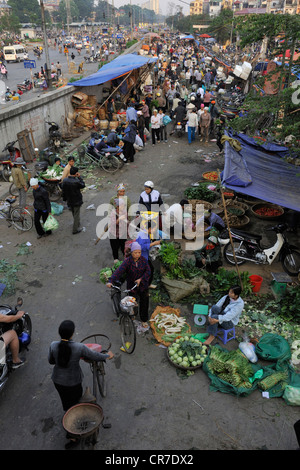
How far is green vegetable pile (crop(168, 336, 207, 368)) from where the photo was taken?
15.5 feet

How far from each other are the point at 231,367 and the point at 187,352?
2.22 ft

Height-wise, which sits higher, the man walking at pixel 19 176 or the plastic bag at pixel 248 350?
the man walking at pixel 19 176

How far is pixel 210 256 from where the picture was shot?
21.5ft

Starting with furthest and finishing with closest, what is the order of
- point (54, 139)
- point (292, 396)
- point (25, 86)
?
point (25, 86) < point (54, 139) < point (292, 396)

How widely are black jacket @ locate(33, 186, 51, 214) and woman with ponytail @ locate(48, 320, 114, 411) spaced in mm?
4802

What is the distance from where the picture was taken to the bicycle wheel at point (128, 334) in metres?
4.95

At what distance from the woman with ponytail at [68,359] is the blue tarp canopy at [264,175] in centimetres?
530

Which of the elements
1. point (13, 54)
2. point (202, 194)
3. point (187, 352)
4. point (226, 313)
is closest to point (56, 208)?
point (202, 194)

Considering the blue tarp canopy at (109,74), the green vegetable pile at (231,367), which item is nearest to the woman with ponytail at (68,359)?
the green vegetable pile at (231,367)

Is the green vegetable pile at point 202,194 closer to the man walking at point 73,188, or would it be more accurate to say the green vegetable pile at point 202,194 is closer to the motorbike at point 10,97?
the man walking at point 73,188

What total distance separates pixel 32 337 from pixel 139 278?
211 centimetres

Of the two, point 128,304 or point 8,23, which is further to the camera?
point 8,23

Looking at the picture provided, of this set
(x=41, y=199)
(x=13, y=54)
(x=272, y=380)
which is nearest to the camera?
(x=272, y=380)

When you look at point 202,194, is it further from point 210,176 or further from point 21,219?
point 21,219
